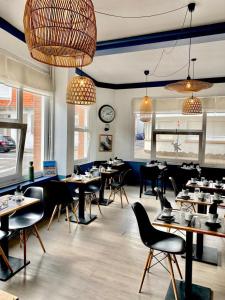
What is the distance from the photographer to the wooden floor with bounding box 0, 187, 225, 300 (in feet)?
7.63

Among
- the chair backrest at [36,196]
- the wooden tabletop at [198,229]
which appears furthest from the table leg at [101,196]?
the wooden tabletop at [198,229]

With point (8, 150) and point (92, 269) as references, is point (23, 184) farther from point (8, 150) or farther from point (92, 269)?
point (92, 269)

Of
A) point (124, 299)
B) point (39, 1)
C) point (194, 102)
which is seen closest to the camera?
point (39, 1)

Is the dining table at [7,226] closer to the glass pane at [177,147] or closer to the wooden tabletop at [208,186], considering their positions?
the wooden tabletop at [208,186]

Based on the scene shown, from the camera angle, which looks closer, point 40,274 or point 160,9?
point 40,274

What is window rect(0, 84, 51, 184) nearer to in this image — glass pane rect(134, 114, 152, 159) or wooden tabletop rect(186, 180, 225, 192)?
wooden tabletop rect(186, 180, 225, 192)

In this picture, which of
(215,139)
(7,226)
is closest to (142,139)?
(215,139)

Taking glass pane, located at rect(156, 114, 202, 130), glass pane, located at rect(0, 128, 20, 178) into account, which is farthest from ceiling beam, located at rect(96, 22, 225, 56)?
glass pane, located at rect(156, 114, 202, 130)

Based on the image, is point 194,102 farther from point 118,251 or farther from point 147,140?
point 118,251

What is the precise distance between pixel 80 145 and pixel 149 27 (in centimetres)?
373

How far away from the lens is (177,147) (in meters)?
6.78

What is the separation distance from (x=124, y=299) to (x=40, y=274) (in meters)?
1.00

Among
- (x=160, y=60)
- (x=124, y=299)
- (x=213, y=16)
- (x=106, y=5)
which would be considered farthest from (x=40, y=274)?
(x=160, y=60)

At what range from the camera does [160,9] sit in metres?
2.93
